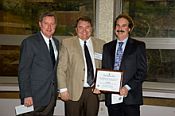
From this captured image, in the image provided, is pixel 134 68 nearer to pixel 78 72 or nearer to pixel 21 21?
pixel 78 72

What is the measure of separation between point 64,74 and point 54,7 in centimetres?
180

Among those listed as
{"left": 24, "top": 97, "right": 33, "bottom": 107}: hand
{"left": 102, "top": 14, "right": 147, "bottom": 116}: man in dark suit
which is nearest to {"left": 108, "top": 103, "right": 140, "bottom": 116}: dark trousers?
{"left": 102, "top": 14, "right": 147, "bottom": 116}: man in dark suit

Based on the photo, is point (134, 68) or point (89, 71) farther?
point (89, 71)

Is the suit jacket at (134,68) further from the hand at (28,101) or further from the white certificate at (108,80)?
the hand at (28,101)

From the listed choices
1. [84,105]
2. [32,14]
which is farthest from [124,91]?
[32,14]

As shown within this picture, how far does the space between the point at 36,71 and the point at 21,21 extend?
1977 millimetres

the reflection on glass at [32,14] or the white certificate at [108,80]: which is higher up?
the reflection on glass at [32,14]

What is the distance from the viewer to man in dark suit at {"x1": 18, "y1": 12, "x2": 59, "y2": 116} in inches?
104

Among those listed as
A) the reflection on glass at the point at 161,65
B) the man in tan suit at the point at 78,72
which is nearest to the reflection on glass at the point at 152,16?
the reflection on glass at the point at 161,65

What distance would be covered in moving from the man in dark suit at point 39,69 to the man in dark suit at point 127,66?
1.88ft

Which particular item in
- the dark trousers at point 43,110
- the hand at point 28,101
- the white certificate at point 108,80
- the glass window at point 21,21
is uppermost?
the glass window at point 21,21

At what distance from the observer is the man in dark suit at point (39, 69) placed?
2.63 metres

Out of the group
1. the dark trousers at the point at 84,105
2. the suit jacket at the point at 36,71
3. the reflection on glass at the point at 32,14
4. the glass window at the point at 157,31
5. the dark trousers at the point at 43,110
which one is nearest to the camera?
the suit jacket at the point at 36,71

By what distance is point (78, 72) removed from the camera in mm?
2818
